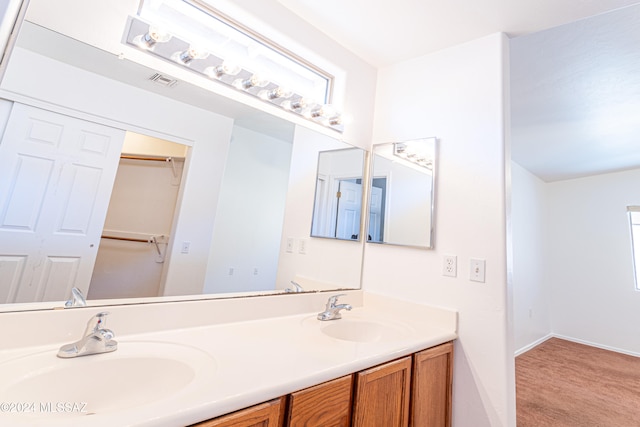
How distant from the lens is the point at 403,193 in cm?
185

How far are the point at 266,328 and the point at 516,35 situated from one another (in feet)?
6.56

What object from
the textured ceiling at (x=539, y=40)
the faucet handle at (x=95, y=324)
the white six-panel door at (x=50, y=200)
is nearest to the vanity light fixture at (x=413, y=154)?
Answer: the textured ceiling at (x=539, y=40)

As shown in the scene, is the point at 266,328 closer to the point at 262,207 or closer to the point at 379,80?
the point at 262,207

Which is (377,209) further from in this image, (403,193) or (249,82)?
(249,82)

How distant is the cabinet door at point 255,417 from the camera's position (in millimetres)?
674

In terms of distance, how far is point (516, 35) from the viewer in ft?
5.13


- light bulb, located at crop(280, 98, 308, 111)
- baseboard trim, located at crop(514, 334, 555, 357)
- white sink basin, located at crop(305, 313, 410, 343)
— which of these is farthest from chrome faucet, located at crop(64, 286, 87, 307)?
baseboard trim, located at crop(514, 334, 555, 357)

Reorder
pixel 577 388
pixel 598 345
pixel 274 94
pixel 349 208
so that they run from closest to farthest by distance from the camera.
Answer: pixel 274 94, pixel 349 208, pixel 577 388, pixel 598 345

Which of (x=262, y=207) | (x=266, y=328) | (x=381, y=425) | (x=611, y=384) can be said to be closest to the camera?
(x=381, y=425)

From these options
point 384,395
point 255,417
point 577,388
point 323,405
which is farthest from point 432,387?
point 577,388

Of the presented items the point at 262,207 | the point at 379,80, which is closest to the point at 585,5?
the point at 379,80

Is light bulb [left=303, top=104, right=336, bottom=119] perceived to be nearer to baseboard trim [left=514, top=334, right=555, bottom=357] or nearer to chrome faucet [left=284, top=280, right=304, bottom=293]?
chrome faucet [left=284, top=280, right=304, bottom=293]

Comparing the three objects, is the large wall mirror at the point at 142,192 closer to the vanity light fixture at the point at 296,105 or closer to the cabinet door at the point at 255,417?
the vanity light fixture at the point at 296,105

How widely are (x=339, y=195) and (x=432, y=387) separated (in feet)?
3.84
